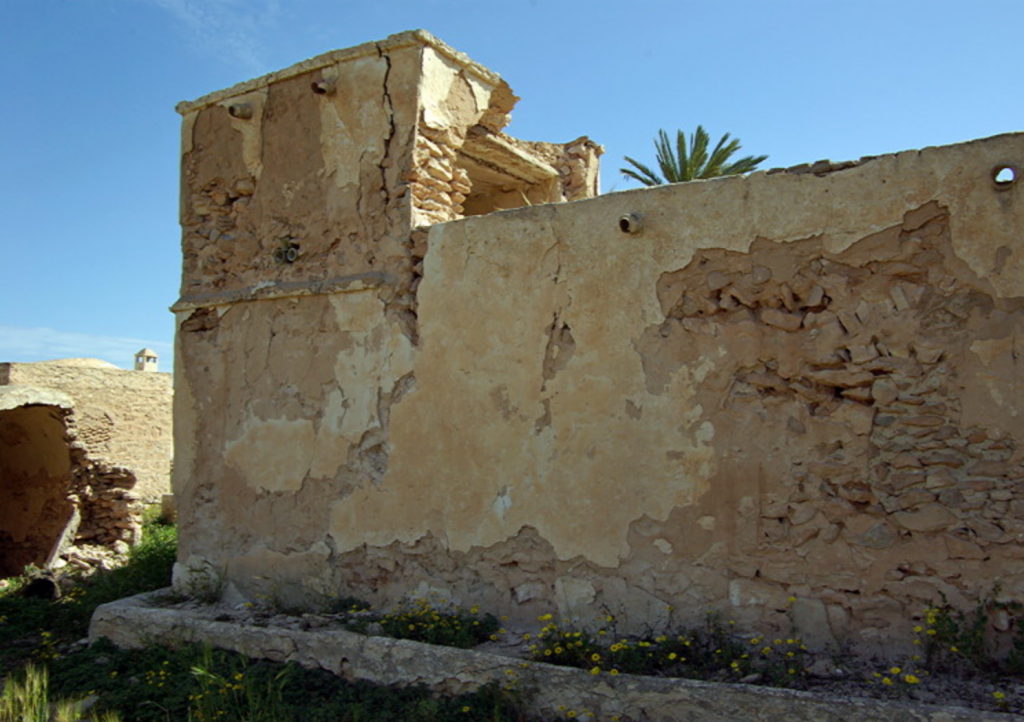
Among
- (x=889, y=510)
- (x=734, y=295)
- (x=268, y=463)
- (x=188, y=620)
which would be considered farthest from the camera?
(x=268, y=463)

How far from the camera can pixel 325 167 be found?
6.07m

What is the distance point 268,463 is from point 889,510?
4051 millimetres

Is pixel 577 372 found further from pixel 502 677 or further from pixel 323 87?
pixel 323 87

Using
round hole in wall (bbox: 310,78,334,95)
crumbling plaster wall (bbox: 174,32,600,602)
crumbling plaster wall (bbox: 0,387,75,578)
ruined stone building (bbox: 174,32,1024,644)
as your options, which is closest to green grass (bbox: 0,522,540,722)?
ruined stone building (bbox: 174,32,1024,644)

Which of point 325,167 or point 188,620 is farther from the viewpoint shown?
point 325,167

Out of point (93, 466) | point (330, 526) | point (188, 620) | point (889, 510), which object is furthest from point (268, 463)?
point (93, 466)

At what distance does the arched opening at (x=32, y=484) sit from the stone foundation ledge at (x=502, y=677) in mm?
7664

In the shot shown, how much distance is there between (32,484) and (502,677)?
1140cm

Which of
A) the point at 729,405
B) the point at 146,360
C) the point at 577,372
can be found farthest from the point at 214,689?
the point at 146,360

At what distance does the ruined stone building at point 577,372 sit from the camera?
13.1 ft

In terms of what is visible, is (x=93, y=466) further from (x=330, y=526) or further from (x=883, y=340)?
(x=883, y=340)

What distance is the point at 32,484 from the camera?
13.1 metres

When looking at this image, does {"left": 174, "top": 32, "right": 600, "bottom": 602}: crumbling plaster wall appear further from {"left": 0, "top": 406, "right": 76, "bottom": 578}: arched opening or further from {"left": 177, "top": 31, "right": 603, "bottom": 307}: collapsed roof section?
{"left": 0, "top": 406, "right": 76, "bottom": 578}: arched opening

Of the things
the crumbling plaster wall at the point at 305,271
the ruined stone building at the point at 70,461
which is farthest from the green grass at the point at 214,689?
the ruined stone building at the point at 70,461
